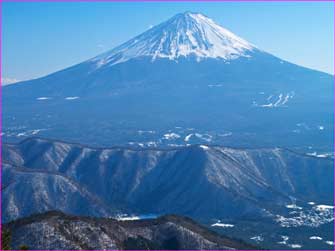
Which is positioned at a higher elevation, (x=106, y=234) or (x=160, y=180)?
(x=106, y=234)

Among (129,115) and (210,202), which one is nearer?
(210,202)

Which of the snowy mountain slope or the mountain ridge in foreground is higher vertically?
the mountain ridge in foreground

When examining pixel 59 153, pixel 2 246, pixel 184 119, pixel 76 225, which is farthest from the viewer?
pixel 184 119

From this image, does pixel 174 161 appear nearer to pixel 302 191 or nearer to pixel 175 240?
pixel 302 191

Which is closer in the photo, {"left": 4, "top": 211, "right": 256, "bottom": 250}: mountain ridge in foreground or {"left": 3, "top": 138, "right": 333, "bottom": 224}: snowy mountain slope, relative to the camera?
{"left": 4, "top": 211, "right": 256, "bottom": 250}: mountain ridge in foreground

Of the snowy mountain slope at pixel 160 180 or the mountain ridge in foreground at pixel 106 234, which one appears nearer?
the mountain ridge in foreground at pixel 106 234

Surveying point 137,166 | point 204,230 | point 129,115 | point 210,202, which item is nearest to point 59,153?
point 137,166

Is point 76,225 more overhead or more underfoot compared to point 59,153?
more overhead

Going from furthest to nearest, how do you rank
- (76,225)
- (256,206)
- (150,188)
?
(150,188) → (256,206) → (76,225)

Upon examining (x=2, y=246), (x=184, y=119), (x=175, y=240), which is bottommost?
(x=184, y=119)

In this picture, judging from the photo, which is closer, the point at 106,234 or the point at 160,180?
the point at 106,234

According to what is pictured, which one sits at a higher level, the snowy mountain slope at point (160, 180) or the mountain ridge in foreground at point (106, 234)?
the mountain ridge in foreground at point (106, 234)
